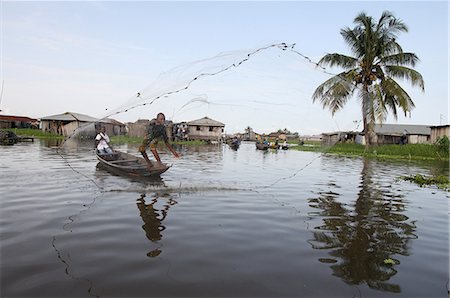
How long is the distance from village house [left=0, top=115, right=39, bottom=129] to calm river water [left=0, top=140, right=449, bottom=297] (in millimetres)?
46324

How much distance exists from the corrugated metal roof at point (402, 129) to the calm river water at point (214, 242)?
4298cm

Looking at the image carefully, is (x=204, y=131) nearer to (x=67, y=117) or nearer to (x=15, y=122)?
(x=67, y=117)

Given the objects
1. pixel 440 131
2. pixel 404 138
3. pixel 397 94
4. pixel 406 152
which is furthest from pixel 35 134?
pixel 404 138

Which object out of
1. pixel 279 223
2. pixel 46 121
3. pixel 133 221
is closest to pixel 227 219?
pixel 279 223

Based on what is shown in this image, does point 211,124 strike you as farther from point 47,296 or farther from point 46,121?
point 47,296

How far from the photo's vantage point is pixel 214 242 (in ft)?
17.7

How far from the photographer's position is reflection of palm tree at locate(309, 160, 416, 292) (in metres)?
4.41

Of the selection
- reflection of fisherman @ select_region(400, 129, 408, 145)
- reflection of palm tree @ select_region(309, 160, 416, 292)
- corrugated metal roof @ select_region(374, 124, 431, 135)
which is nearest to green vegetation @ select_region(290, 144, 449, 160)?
corrugated metal roof @ select_region(374, 124, 431, 135)

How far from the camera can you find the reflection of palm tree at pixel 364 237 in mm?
4414

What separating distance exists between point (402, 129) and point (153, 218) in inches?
2029

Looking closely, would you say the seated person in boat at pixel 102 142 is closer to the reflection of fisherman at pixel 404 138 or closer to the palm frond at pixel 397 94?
the palm frond at pixel 397 94

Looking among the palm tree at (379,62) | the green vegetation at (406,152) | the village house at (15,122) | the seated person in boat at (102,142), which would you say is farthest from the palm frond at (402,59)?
the village house at (15,122)

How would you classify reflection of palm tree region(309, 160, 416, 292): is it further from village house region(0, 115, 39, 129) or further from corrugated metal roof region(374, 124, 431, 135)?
village house region(0, 115, 39, 129)

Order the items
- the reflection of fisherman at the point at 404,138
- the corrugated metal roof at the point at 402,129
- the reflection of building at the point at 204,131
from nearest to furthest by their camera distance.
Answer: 1. the reflection of fisherman at the point at 404,138
2. the corrugated metal roof at the point at 402,129
3. the reflection of building at the point at 204,131
